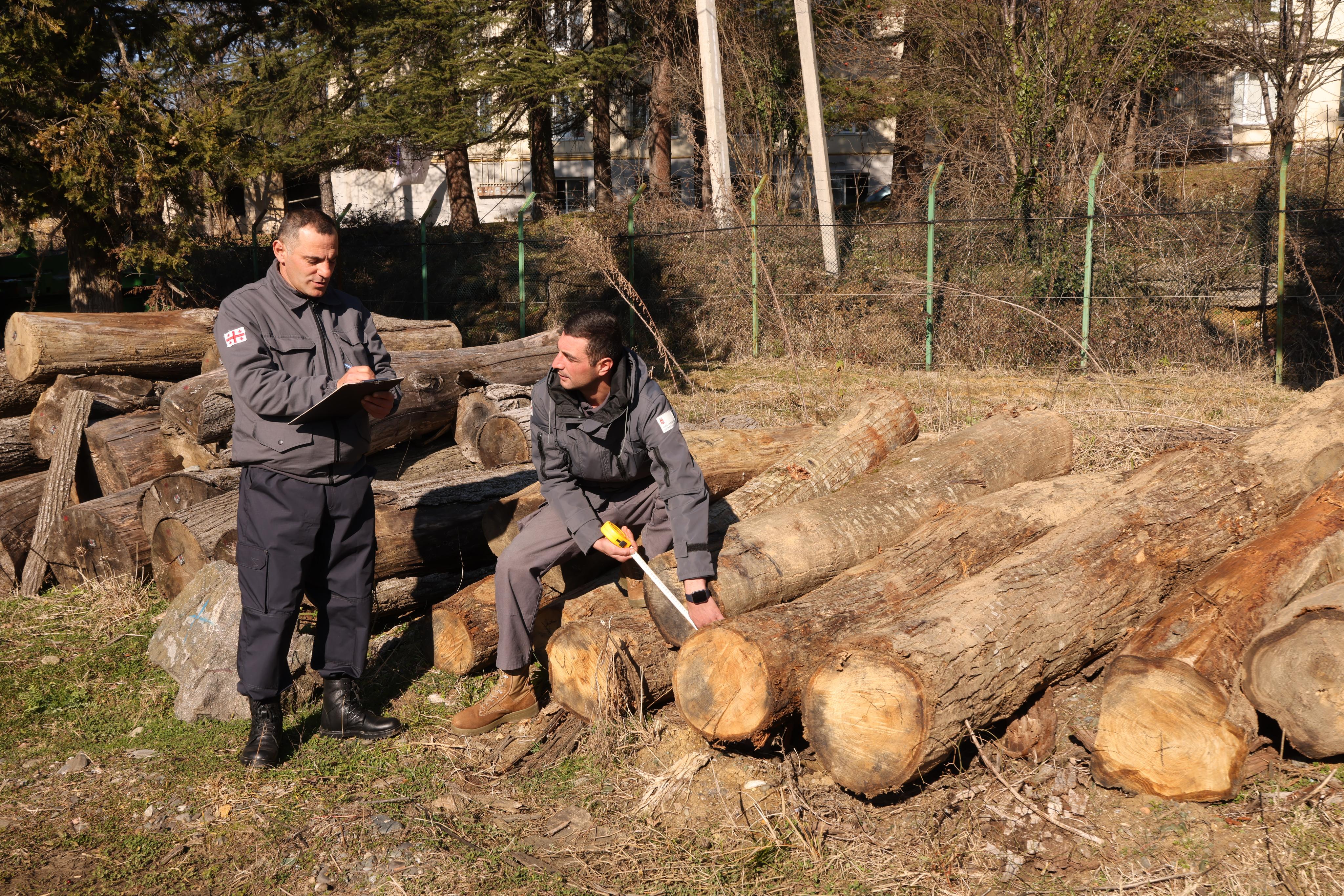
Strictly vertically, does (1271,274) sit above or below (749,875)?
above

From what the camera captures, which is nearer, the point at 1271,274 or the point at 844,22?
the point at 1271,274

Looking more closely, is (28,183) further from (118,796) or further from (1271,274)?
(1271,274)

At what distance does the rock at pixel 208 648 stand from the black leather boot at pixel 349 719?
0.32 m

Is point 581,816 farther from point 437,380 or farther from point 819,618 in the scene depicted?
point 437,380

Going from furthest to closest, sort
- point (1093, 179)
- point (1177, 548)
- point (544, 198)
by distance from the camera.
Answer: point (544, 198)
point (1093, 179)
point (1177, 548)

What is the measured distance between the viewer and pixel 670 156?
66.5ft

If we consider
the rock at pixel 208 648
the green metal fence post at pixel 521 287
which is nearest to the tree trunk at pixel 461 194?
the green metal fence post at pixel 521 287

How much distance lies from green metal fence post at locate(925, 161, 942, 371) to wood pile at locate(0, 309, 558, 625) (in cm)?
532

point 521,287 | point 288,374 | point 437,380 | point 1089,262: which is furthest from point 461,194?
point 288,374

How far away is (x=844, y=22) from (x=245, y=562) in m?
17.6

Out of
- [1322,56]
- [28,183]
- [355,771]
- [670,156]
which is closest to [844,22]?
[670,156]

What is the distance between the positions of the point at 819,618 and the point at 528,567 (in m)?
1.18

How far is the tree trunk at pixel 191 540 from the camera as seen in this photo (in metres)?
4.95

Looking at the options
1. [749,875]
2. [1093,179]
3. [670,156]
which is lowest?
[749,875]
